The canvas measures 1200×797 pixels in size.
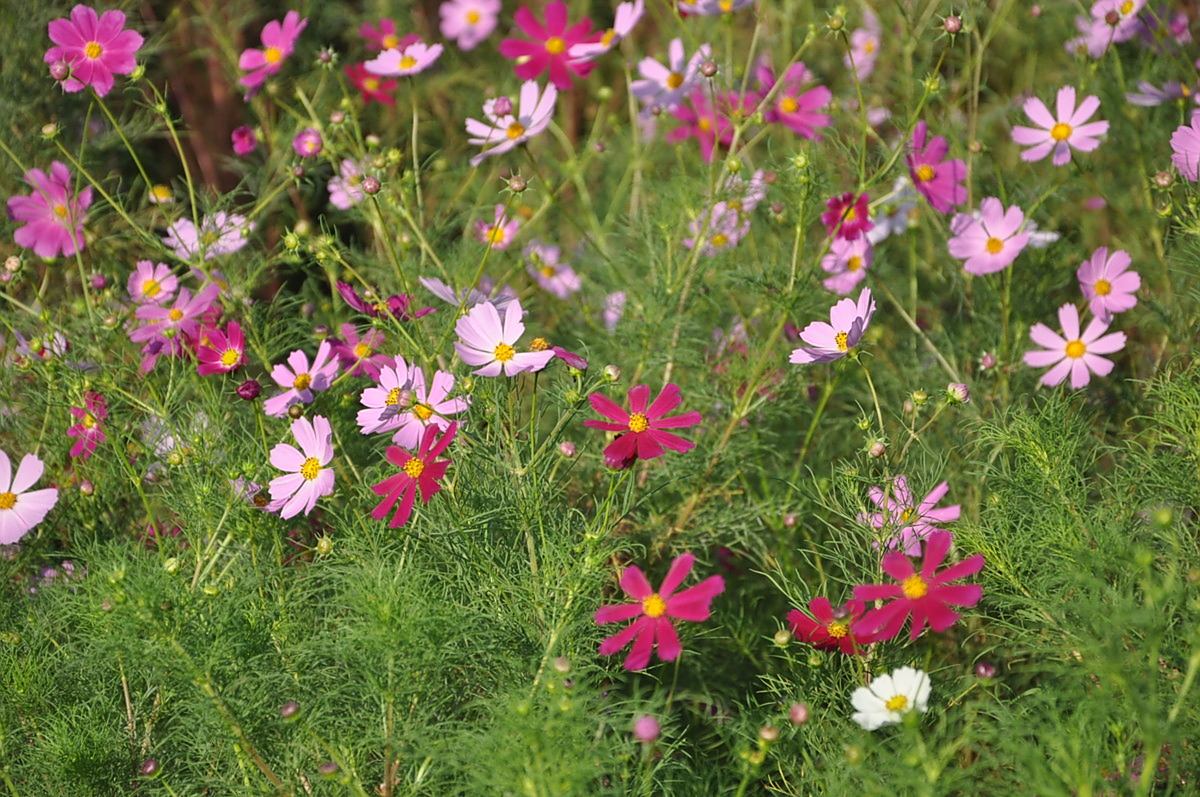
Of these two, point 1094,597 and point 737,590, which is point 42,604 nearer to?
point 737,590

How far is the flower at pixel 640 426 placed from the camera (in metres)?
1.22

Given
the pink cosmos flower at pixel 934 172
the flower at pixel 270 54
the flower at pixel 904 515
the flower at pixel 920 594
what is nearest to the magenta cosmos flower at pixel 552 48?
the flower at pixel 270 54

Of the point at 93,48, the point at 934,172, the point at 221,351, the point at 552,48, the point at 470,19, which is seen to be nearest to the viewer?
the point at 221,351

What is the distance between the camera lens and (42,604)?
143 centimetres

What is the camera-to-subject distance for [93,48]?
1605mm

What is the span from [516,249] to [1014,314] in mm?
874

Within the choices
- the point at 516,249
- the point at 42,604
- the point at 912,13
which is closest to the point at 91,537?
the point at 42,604

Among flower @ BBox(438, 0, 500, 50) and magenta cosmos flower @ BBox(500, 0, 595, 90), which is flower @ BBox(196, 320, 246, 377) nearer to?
magenta cosmos flower @ BBox(500, 0, 595, 90)

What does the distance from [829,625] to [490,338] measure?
49 cm

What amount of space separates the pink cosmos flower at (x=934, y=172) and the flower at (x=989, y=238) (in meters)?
0.04

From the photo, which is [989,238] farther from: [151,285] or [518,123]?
[151,285]

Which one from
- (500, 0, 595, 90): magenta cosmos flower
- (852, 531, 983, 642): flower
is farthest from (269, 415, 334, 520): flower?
(500, 0, 595, 90): magenta cosmos flower

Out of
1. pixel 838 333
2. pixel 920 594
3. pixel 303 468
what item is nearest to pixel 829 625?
pixel 920 594

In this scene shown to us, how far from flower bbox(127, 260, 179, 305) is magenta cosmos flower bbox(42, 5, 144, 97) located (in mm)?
268
